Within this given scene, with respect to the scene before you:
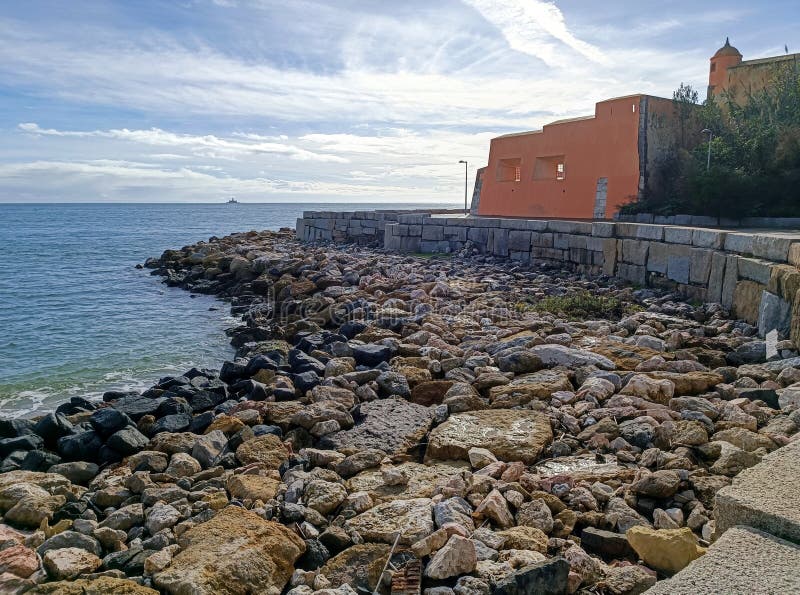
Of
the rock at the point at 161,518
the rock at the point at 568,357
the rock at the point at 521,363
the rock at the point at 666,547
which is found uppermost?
the rock at the point at 568,357

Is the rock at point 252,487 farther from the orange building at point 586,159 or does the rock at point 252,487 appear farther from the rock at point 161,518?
the orange building at point 586,159

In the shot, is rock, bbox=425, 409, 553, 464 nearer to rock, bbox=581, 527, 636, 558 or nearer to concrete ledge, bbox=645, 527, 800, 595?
rock, bbox=581, 527, 636, 558

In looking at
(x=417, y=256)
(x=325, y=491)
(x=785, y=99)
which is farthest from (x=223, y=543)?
(x=785, y=99)

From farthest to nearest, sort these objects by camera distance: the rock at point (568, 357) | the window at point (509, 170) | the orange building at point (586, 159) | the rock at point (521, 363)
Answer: the window at point (509, 170) → the orange building at point (586, 159) → the rock at point (521, 363) → the rock at point (568, 357)

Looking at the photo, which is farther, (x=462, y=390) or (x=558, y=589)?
(x=462, y=390)

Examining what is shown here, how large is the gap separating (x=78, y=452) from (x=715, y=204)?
13.1 meters

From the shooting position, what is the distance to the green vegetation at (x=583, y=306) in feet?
27.6

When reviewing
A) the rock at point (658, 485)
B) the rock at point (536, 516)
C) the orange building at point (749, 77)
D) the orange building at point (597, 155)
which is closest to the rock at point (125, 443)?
the rock at point (536, 516)

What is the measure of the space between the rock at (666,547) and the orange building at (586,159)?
14.4 m

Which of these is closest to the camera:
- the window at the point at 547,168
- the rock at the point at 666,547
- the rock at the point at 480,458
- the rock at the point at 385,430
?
the rock at the point at 666,547

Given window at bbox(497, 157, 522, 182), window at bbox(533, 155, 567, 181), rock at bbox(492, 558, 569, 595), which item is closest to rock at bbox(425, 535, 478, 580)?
rock at bbox(492, 558, 569, 595)

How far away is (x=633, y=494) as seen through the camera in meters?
3.38

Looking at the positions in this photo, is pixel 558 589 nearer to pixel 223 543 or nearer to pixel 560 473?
pixel 560 473

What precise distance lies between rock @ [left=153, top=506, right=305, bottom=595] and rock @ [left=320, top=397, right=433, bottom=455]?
1.27 meters
